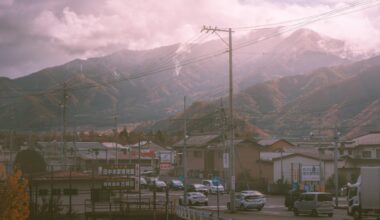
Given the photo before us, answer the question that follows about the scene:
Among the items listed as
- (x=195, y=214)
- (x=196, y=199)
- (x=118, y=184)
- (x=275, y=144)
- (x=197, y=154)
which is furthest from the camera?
(x=275, y=144)

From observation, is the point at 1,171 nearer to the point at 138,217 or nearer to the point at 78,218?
the point at 78,218

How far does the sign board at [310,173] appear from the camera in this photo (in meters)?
69.2

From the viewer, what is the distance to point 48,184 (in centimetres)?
5341

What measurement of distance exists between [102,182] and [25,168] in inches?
1272

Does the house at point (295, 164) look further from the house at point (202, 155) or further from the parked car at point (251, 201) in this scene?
A: the parked car at point (251, 201)

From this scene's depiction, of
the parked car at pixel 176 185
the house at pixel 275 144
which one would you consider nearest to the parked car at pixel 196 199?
the parked car at pixel 176 185

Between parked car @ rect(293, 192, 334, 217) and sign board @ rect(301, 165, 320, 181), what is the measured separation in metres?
24.2

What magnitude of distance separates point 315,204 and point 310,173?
2640cm

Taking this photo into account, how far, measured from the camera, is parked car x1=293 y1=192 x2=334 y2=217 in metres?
43.3

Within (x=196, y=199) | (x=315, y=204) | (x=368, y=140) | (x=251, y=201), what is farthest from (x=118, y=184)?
(x=368, y=140)

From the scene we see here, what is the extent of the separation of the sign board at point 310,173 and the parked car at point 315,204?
24191mm

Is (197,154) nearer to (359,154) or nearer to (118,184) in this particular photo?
(359,154)

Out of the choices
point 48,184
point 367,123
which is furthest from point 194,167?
point 367,123

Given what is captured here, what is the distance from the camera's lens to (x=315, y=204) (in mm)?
43750
